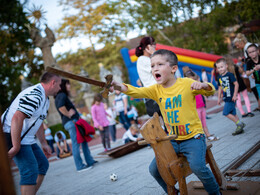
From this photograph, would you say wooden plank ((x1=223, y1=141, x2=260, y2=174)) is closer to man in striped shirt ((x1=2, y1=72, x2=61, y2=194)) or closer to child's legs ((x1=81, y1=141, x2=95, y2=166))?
man in striped shirt ((x1=2, y1=72, x2=61, y2=194))

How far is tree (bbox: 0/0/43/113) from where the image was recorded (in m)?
16.4

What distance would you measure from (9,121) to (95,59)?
30915 mm

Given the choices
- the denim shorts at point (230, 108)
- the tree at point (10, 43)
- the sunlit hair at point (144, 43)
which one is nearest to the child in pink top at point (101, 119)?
the denim shorts at point (230, 108)

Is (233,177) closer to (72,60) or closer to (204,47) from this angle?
(204,47)

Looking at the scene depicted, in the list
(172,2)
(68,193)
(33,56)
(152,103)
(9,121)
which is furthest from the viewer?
(33,56)

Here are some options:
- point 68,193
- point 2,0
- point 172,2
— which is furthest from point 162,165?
point 172,2

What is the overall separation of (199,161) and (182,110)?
0.50 m

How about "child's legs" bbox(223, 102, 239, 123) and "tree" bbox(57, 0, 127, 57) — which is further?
"tree" bbox(57, 0, 127, 57)

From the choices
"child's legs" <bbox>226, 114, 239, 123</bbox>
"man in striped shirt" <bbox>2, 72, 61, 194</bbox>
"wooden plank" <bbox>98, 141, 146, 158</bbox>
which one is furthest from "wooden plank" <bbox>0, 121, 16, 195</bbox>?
"wooden plank" <bbox>98, 141, 146, 158</bbox>

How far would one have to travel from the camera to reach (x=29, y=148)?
10.1 ft

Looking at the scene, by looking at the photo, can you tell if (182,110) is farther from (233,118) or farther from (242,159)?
(233,118)

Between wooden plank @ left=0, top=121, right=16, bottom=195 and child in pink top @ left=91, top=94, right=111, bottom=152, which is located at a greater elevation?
wooden plank @ left=0, top=121, right=16, bottom=195

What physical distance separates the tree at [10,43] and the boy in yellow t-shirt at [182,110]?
49.5 feet

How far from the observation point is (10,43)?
1742cm
